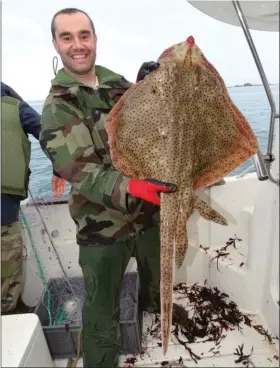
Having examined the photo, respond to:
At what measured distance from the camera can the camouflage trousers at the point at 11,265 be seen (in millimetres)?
2951

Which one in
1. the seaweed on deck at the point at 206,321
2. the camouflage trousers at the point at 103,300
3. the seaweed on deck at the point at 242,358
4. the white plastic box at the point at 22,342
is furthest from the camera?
the seaweed on deck at the point at 206,321

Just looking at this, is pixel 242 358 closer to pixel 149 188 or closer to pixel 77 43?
pixel 149 188

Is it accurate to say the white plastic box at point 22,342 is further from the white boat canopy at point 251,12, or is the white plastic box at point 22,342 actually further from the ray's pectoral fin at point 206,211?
the white boat canopy at point 251,12

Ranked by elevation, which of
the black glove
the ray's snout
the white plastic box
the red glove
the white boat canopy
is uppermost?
the white boat canopy

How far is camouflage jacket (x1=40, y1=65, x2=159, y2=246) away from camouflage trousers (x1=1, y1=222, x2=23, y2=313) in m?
1.06

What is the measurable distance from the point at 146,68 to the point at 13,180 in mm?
1964

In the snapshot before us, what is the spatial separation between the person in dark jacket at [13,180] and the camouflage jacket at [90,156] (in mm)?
612

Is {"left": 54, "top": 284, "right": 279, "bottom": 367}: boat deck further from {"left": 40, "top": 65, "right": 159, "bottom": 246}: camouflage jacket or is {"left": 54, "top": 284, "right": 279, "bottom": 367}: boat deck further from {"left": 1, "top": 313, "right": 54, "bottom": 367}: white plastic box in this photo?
{"left": 40, "top": 65, "right": 159, "bottom": 246}: camouflage jacket

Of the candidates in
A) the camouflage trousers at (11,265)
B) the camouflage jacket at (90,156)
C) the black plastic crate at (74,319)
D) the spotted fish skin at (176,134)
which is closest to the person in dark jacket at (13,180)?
the camouflage trousers at (11,265)

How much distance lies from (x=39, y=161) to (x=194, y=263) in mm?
1926

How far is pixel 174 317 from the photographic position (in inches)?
115

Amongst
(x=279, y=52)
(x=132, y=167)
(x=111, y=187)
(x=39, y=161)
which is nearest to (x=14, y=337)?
(x=111, y=187)

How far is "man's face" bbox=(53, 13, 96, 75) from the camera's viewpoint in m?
1.81

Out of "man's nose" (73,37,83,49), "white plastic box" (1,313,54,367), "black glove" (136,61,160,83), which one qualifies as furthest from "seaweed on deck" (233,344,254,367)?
"man's nose" (73,37,83,49)
